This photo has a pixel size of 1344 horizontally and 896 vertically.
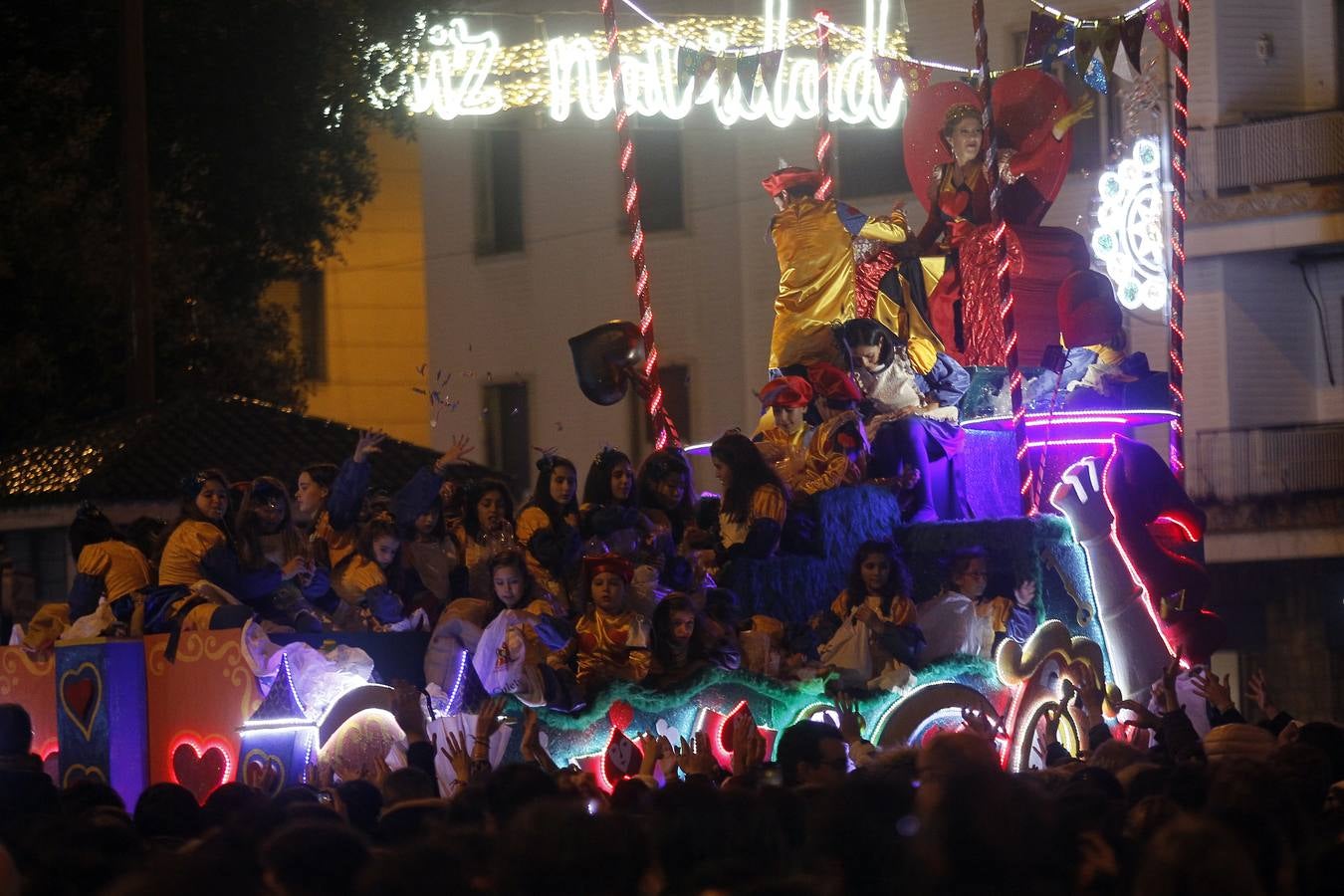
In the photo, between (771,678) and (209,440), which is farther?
(209,440)

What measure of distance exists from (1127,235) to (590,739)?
11571mm

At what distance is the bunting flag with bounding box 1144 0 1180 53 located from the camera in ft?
47.4

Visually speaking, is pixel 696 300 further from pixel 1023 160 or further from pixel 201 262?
pixel 1023 160

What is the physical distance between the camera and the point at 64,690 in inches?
456

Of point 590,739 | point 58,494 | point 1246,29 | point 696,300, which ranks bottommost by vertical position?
point 590,739

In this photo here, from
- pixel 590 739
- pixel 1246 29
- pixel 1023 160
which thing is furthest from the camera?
pixel 1246 29

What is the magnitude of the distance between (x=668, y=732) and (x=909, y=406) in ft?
11.0

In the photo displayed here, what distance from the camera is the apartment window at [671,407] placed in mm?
26938

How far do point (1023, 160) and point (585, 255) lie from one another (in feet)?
43.5

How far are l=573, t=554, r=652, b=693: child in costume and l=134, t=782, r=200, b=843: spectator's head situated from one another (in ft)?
12.1

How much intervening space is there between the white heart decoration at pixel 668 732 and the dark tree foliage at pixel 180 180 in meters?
10.5

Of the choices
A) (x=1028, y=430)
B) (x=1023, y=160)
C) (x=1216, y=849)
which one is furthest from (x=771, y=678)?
(x=1216, y=849)

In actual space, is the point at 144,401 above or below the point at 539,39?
below

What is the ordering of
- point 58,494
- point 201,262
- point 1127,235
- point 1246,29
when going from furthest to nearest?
1. point 1246,29
2. point 201,262
3. point 1127,235
4. point 58,494
